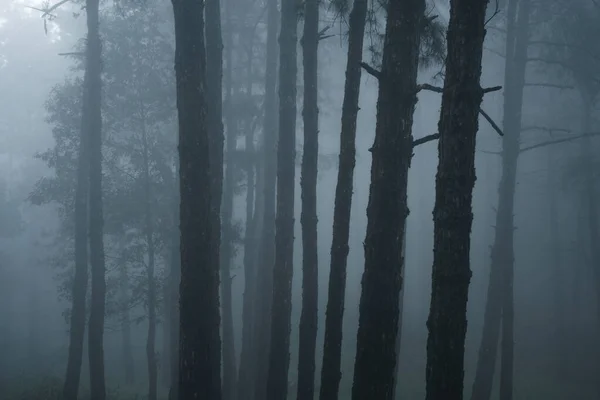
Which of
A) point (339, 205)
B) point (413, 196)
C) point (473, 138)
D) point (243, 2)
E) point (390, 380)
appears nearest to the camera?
point (473, 138)

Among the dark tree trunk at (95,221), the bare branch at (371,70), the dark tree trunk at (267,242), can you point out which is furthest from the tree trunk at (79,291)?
the bare branch at (371,70)

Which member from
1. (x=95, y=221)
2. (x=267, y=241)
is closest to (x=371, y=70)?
(x=267, y=241)

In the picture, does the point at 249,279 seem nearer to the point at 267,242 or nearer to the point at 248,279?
the point at 248,279

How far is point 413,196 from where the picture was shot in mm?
50969

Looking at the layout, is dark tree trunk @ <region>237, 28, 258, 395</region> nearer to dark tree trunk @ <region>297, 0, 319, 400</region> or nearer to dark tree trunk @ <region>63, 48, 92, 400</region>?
dark tree trunk @ <region>63, 48, 92, 400</region>

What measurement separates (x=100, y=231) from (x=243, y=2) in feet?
38.9

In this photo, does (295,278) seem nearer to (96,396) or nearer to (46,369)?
(46,369)

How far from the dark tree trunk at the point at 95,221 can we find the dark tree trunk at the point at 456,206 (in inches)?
447

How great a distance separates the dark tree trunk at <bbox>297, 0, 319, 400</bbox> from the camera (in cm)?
1039

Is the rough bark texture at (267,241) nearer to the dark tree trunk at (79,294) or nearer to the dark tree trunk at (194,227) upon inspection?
the dark tree trunk at (79,294)

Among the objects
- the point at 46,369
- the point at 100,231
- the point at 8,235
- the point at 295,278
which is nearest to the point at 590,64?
the point at 100,231

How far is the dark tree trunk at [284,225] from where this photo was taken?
36.3ft

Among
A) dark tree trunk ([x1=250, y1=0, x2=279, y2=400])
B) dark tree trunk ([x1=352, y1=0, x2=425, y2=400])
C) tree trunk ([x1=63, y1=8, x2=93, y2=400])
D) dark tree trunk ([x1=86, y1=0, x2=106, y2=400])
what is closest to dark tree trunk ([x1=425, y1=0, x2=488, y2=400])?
dark tree trunk ([x1=352, y1=0, x2=425, y2=400])

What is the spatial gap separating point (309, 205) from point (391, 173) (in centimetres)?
427
